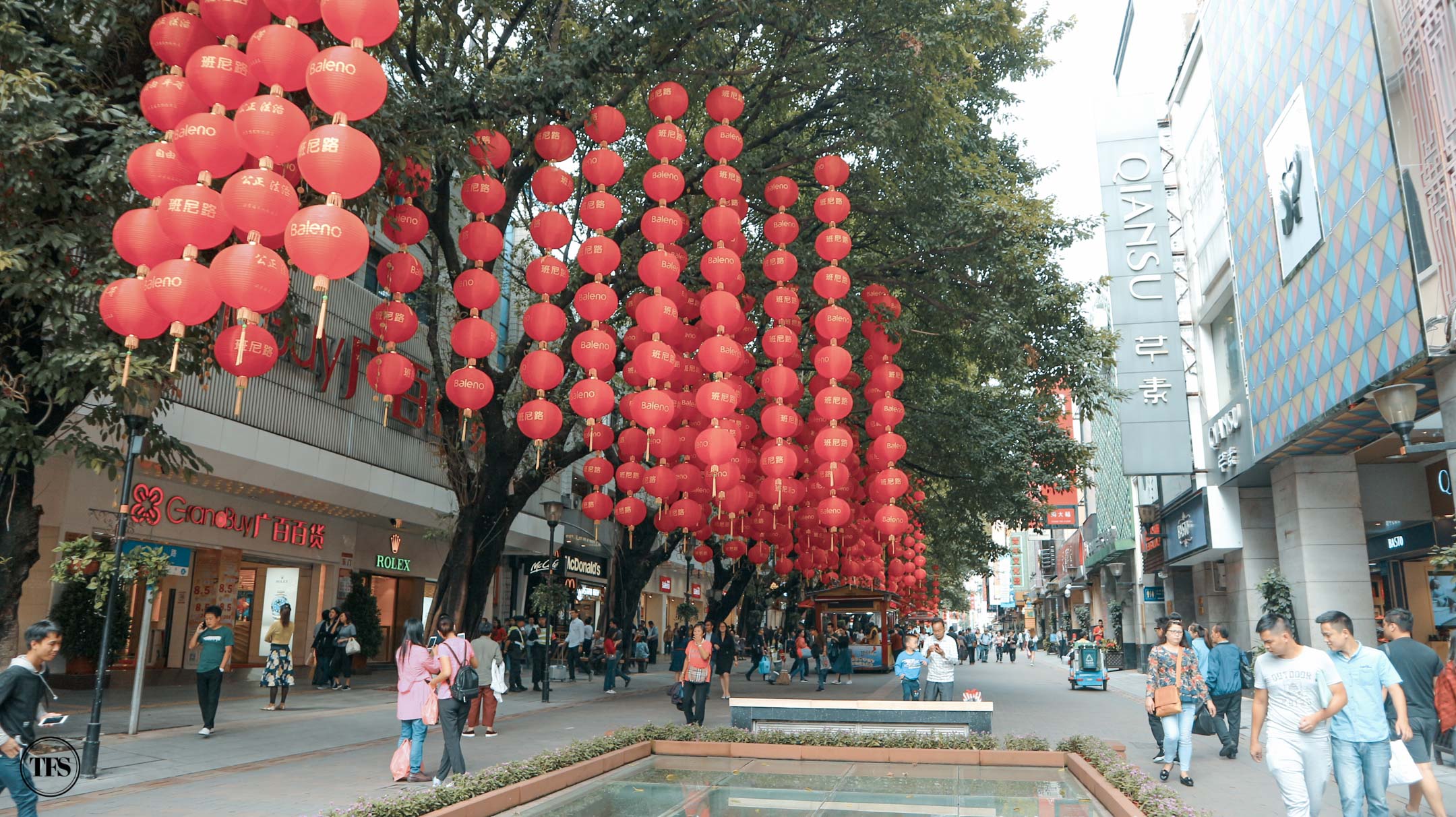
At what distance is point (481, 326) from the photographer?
9.70m

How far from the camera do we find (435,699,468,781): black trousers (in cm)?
890

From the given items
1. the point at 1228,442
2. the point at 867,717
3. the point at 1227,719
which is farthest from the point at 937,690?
the point at 1228,442

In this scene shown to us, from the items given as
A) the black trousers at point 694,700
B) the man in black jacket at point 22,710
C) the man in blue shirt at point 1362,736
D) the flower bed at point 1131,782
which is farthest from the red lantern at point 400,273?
the man in blue shirt at point 1362,736

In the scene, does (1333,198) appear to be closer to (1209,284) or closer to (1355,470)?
(1355,470)

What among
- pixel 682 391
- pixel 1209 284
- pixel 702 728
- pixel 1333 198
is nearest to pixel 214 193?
pixel 682 391

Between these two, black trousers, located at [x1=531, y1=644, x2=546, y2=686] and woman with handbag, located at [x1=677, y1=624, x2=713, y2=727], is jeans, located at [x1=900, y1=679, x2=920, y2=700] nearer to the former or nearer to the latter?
woman with handbag, located at [x1=677, y1=624, x2=713, y2=727]

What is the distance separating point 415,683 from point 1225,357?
2260cm

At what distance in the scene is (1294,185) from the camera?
52.7ft

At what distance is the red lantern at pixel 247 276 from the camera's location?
6.31 meters

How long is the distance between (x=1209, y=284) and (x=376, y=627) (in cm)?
2313

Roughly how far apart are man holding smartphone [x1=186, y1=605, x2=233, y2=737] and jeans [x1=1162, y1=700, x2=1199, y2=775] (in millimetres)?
11174

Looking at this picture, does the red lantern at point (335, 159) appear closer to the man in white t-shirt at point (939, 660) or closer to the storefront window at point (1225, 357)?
the man in white t-shirt at point (939, 660)

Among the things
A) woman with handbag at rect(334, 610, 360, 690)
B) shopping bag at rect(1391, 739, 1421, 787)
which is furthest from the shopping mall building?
woman with handbag at rect(334, 610, 360, 690)

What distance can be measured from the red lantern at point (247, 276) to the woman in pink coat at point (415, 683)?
368 centimetres
